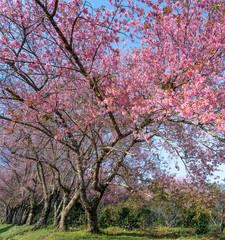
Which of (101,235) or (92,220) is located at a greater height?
(92,220)

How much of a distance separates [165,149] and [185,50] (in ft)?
15.6

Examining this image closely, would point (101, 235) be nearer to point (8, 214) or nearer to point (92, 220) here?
point (92, 220)

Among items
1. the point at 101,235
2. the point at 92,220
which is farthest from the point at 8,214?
the point at 101,235

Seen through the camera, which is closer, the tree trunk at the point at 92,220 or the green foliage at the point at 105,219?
the tree trunk at the point at 92,220

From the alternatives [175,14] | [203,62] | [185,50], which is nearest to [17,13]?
[175,14]

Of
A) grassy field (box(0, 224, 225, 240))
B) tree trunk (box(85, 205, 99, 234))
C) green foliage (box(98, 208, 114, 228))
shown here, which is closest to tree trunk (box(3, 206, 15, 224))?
grassy field (box(0, 224, 225, 240))

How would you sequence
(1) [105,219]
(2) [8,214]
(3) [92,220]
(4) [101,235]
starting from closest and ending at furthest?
1. (4) [101,235]
2. (3) [92,220]
3. (1) [105,219]
4. (2) [8,214]

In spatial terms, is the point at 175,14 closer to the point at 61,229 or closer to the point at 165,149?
the point at 165,149

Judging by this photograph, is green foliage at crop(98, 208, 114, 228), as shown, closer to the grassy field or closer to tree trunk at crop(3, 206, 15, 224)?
the grassy field

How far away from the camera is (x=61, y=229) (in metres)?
9.62

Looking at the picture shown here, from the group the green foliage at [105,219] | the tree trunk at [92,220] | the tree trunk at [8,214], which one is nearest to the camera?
the tree trunk at [92,220]

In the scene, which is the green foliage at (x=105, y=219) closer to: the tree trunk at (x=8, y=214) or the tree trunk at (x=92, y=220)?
the tree trunk at (x=92, y=220)

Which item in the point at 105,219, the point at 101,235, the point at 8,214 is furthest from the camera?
the point at 8,214

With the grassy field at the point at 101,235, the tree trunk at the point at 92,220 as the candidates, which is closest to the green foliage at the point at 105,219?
the grassy field at the point at 101,235
